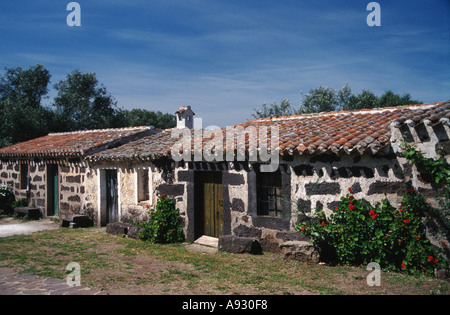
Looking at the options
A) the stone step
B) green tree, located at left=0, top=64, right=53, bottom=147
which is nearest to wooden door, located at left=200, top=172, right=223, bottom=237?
the stone step

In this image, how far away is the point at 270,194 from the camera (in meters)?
8.27

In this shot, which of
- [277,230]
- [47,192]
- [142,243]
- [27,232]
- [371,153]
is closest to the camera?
[371,153]

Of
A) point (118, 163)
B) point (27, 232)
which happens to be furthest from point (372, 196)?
point (27, 232)

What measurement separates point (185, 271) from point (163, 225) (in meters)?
2.93

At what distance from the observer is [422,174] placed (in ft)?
19.4

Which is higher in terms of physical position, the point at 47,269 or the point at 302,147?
the point at 302,147

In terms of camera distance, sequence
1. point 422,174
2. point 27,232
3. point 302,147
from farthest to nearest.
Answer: point 27,232 < point 302,147 < point 422,174

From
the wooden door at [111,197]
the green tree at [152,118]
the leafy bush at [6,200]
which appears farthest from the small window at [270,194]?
the green tree at [152,118]

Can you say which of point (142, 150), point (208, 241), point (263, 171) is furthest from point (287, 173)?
point (142, 150)

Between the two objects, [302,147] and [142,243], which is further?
[142,243]

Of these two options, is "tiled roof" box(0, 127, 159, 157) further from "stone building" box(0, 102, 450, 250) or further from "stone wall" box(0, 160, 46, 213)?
"stone wall" box(0, 160, 46, 213)

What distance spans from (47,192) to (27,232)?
322cm

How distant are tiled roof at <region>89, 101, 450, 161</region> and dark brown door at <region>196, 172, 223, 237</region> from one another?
112cm

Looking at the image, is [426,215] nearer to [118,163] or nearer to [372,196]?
[372,196]
